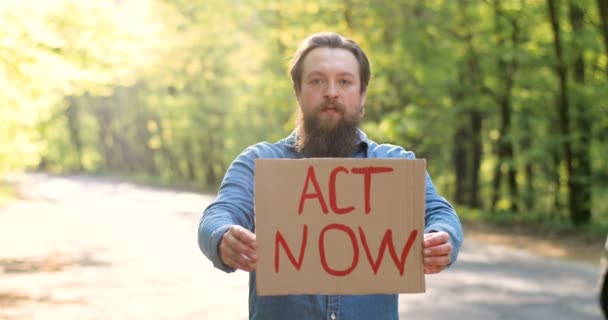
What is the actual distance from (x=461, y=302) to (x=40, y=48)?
23.2ft

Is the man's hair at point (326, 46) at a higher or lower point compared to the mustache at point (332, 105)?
higher

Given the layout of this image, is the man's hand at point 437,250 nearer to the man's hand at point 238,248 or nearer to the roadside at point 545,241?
the man's hand at point 238,248

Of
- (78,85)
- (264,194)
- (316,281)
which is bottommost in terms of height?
(316,281)

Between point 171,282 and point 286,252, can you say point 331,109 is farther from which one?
point 171,282

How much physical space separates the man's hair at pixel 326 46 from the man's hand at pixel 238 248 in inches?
24.3

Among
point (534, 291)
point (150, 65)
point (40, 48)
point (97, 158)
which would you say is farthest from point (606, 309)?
point (97, 158)

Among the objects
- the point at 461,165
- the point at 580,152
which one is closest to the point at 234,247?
the point at 580,152

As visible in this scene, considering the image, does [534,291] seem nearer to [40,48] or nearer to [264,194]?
[40,48]

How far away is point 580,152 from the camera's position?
21.9m

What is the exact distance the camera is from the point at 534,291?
11422 mm

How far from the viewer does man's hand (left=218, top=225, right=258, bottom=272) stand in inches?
106

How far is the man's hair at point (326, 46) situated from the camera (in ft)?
10.0

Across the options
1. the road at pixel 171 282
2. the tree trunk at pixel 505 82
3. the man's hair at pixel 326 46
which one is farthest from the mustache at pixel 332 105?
the tree trunk at pixel 505 82

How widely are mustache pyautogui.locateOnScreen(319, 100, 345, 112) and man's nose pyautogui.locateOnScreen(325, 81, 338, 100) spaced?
0.7 inches
